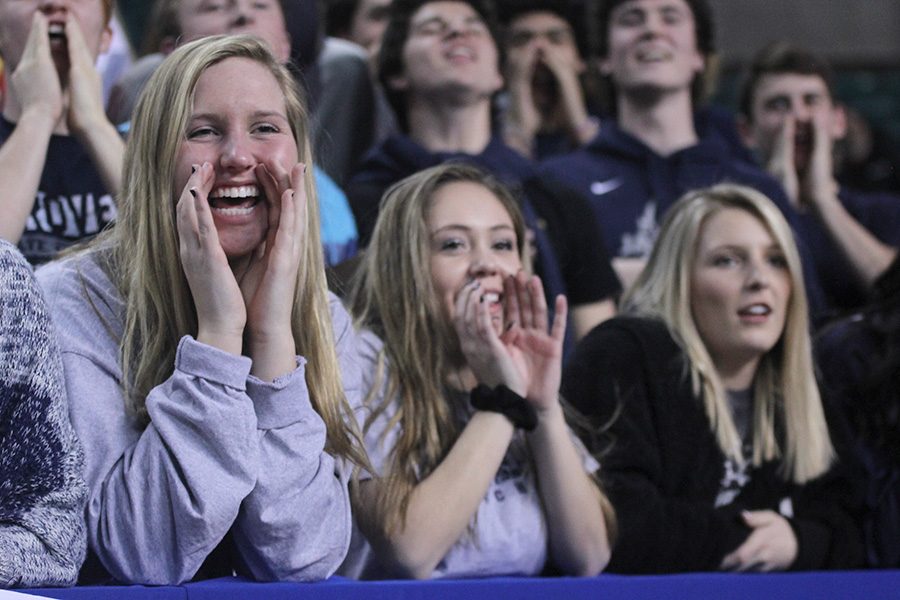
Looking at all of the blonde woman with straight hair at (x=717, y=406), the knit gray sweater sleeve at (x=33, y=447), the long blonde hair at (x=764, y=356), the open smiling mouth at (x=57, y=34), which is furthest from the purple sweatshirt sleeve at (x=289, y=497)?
the open smiling mouth at (x=57, y=34)

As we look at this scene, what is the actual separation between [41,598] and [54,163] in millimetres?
1583

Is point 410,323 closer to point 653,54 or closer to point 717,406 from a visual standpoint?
point 717,406

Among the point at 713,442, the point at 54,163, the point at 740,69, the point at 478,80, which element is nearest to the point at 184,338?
the point at 54,163

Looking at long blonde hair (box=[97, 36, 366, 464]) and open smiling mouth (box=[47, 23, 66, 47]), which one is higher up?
open smiling mouth (box=[47, 23, 66, 47])

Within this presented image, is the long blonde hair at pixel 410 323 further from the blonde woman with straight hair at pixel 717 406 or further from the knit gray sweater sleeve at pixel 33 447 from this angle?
the knit gray sweater sleeve at pixel 33 447

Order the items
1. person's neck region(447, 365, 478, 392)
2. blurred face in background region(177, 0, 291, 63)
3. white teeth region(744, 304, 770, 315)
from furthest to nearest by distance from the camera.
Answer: blurred face in background region(177, 0, 291, 63) < white teeth region(744, 304, 770, 315) < person's neck region(447, 365, 478, 392)

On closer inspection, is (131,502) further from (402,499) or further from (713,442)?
(713,442)

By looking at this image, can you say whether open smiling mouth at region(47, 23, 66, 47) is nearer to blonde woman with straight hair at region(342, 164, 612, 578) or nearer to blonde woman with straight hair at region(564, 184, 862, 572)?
blonde woman with straight hair at region(342, 164, 612, 578)

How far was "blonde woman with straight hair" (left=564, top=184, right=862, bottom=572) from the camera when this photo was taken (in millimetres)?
3463

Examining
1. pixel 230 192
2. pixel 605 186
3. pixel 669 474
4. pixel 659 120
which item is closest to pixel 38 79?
pixel 230 192

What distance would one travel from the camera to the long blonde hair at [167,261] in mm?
2664

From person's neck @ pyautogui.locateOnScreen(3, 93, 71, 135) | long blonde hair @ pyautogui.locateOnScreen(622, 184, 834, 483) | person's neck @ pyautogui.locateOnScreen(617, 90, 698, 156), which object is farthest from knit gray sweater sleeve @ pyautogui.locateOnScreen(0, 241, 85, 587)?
person's neck @ pyautogui.locateOnScreen(617, 90, 698, 156)

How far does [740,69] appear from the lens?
30.5ft

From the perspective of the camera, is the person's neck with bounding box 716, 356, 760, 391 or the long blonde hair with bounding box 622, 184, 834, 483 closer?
the long blonde hair with bounding box 622, 184, 834, 483
